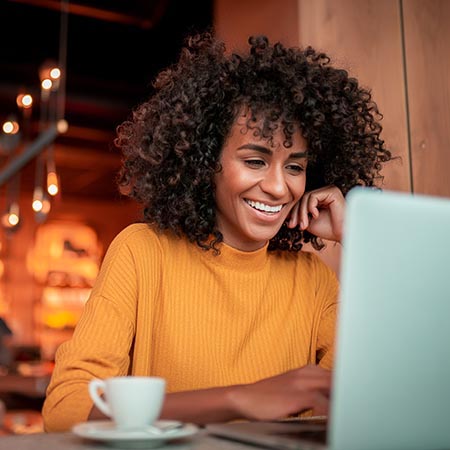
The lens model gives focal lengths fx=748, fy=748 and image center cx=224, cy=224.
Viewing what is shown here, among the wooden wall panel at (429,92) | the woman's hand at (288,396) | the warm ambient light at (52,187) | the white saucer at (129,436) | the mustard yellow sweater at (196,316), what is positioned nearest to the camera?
the white saucer at (129,436)

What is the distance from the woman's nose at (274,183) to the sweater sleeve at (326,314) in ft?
1.06

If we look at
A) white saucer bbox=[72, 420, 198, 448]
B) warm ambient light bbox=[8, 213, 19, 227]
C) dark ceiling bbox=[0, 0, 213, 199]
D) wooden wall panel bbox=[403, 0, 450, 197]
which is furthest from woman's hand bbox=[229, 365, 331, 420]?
warm ambient light bbox=[8, 213, 19, 227]

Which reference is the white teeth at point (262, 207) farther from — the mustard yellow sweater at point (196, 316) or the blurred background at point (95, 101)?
the blurred background at point (95, 101)

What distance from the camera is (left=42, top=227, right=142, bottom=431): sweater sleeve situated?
1260 mm

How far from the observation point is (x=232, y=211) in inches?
67.0

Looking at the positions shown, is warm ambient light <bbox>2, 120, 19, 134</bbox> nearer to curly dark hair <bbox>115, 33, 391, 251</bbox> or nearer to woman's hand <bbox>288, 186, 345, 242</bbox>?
curly dark hair <bbox>115, 33, 391, 251</bbox>

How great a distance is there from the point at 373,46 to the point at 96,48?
3.49m

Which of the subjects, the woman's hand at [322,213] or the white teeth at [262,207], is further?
the woman's hand at [322,213]

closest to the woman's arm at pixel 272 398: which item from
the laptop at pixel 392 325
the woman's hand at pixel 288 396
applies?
the woman's hand at pixel 288 396

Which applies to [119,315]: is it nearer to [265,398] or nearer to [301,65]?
[265,398]

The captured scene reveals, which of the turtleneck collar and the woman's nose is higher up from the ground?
the woman's nose

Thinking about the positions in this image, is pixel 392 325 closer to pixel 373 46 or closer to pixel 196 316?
pixel 196 316

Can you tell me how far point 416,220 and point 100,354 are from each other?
0.78m

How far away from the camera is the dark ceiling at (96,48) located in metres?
4.95
